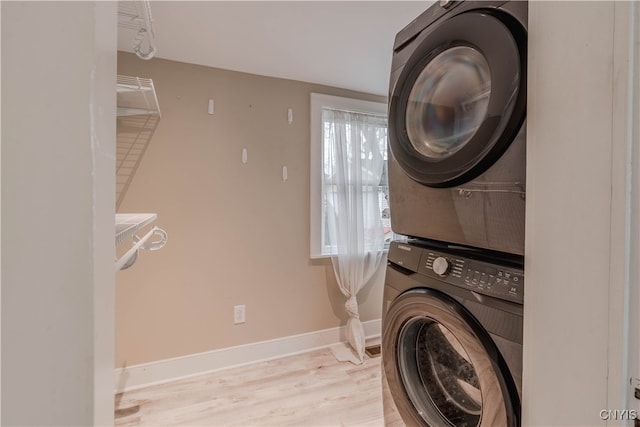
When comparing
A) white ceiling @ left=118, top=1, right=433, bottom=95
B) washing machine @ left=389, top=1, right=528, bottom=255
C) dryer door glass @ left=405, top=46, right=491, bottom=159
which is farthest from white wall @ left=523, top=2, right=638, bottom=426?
white ceiling @ left=118, top=1, right=433, bottom=95

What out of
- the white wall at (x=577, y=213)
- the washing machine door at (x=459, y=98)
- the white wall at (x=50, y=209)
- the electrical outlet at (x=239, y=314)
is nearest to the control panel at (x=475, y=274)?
the white wall at (x=577, y=213)

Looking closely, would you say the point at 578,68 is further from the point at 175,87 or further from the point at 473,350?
the point at 175,87

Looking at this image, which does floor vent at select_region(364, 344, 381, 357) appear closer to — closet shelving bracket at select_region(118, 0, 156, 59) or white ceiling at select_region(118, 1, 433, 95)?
white ceiling at select_region(118, 1, 433, 95)

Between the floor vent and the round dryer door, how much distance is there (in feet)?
4.81

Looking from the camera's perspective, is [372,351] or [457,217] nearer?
[457,217]

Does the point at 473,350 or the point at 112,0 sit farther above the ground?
the point at 112,0

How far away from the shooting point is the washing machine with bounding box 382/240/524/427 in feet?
2.31

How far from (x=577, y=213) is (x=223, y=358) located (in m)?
2.36

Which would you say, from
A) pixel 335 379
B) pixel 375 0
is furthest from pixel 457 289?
pixel 335 379

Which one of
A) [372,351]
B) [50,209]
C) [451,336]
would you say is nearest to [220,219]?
[372,351]

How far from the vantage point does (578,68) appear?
485 millimetres

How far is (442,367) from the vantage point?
3.44 ft

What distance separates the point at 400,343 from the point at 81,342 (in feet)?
3.26

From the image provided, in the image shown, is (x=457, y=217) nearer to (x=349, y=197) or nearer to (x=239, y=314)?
(x=349, y=197)
